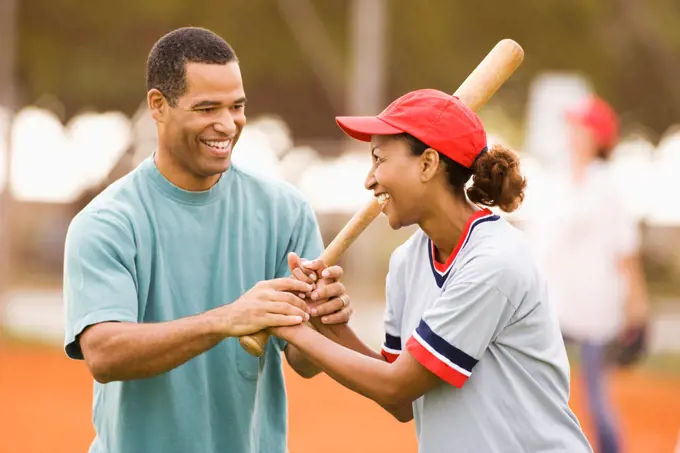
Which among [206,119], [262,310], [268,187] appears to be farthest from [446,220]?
[206,119]

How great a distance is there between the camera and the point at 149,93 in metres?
4.02

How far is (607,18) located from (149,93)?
24.3 meters

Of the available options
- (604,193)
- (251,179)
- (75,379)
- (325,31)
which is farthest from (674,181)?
(251,179)

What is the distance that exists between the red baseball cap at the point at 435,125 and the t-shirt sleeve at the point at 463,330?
1.46ft

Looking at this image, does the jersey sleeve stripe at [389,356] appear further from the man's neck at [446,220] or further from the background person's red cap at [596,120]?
the background person's red cap at [596,120]

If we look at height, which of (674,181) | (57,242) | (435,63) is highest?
(435,63)

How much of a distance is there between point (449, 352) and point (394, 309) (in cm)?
55

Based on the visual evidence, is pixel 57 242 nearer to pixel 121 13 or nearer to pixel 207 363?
pixel 121 13

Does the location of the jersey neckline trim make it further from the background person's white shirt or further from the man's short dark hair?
the background person's white shirt

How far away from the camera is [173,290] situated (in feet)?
12.8

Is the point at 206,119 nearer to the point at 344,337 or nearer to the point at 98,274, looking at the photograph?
the point at 98,274

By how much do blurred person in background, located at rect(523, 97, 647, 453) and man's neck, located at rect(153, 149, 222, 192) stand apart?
4.47 metres

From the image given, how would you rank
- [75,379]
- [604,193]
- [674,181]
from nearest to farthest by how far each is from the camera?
1. [604,193]
2. [75,379]
3. [674,181]

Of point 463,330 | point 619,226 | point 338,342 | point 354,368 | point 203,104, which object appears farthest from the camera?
point 619,226
